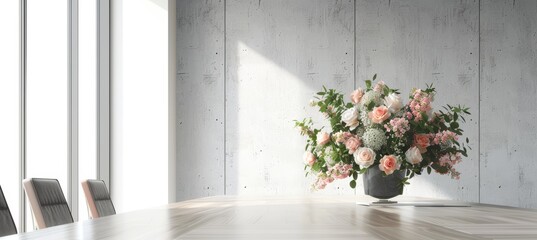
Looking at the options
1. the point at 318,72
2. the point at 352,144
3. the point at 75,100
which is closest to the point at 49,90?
the point at 75,100

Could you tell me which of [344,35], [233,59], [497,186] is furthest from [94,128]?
[497,186]

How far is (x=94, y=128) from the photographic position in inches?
291

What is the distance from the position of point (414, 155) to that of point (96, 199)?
5.01ft

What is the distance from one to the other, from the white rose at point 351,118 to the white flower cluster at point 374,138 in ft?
0.23

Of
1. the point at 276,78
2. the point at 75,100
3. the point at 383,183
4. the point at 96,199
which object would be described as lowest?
the point at 96,199

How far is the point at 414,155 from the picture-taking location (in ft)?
10.9

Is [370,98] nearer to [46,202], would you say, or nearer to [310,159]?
[310,159]

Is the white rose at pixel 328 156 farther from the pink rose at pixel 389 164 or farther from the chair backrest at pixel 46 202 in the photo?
the chair backrest at pixel 46 202

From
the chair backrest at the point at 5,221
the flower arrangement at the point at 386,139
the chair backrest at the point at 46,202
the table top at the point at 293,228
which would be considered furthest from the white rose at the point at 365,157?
the chair backrest at the point at 5,221

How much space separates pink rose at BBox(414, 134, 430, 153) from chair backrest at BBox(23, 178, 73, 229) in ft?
4.83

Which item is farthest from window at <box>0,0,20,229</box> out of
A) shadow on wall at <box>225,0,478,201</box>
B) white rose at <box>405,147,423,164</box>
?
white rose at <box>405,147,423,164</box>

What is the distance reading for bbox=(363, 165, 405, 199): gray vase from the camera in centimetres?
350

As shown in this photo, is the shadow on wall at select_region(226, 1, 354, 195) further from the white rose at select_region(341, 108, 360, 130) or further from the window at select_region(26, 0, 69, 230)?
the white rose at select_region(341, 108, 360, 130)

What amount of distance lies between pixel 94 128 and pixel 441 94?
334 cm
